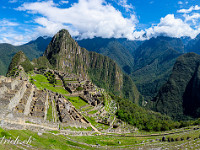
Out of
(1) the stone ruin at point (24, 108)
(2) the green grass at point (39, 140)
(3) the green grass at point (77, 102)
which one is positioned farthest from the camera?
(3) the green grass at point (77, 102)

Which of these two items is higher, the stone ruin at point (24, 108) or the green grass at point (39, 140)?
the stone ruin at point (24, 108)

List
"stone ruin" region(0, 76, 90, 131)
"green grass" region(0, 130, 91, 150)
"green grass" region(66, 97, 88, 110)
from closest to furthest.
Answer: "green grass" region(0, 130, 91, 150), "stone ruin" region(0, 76, 90, 131), "green grass" region(66, 97, 88, 110)

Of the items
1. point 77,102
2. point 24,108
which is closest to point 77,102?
point 77,102

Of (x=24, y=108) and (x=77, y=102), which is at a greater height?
(x=24, y=108)

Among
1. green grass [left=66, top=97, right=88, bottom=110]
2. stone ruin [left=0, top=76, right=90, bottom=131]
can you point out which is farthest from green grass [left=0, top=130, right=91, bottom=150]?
green grass [left=66, top=97, right=88, bottom=110]

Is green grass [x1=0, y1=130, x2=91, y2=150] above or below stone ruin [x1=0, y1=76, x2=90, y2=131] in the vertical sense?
below

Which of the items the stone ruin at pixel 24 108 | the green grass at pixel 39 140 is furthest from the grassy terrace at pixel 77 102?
the green grass at pixel 39 140

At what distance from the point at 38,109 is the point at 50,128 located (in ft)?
31.0

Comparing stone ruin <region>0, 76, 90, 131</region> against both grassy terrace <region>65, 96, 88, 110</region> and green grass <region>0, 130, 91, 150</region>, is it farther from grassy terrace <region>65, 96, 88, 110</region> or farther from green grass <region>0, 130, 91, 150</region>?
grassy terrace <region>65, 96, 88, 110</region>

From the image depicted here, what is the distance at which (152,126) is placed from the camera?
87.4 m

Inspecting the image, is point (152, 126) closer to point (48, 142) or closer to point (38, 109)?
point (38, 109)

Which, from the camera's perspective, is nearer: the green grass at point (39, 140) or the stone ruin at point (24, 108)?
the green grass at point (39, 140)

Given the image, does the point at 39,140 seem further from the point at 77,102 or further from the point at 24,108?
the point at 77,102

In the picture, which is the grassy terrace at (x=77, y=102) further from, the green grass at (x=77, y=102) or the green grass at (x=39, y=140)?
the green grass at (x=39, y=140)
